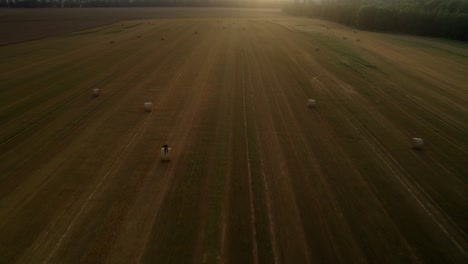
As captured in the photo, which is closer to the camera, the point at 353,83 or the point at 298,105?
the point at 298,105

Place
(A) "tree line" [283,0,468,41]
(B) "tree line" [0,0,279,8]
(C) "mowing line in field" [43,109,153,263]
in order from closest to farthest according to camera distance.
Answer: (C) "mowing line in field" [43,109,153,263] < (A) "tree line" [283,0,468,41] < (B) "tree line" [0,0,279,8]

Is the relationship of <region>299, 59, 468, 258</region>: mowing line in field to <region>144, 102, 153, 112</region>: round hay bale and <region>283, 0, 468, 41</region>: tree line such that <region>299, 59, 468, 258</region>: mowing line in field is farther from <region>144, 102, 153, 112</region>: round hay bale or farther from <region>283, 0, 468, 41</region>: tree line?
<region>283, 0, 468, 41</region>: tree line

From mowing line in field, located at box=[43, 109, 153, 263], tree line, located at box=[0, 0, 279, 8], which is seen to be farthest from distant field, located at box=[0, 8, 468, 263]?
tree line, located at box=[0, 0, 279, 8]

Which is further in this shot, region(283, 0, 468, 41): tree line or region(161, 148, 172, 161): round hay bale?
region(283, 0, 468, 41): tree line

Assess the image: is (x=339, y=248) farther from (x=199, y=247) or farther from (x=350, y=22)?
(x=350, y=22)

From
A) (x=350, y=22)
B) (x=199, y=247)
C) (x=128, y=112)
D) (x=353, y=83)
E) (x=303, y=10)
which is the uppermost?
(x=303, y=10)

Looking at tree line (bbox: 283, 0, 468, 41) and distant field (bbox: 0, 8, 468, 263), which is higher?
tree line (bbox: 283, 0, 468, 41)

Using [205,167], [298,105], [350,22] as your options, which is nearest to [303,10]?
[350,22]

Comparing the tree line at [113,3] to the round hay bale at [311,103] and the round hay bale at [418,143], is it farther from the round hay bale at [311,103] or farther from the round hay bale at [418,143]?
the round hay bale at [418,143]

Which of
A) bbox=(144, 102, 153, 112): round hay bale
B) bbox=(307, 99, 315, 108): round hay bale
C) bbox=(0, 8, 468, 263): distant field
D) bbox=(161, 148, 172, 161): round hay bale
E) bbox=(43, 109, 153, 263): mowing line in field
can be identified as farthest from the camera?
bbox=(307, 99, 315, 108): round hay bale
